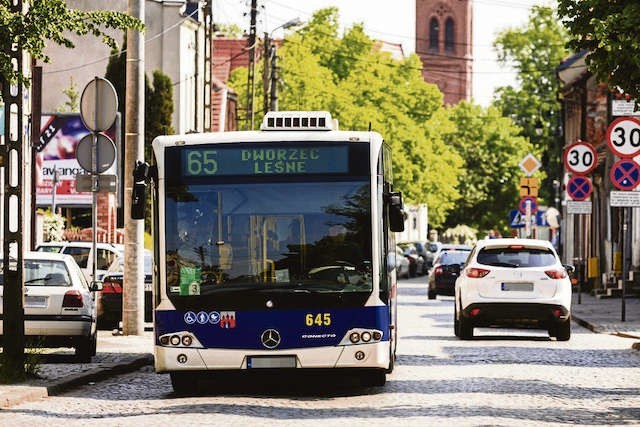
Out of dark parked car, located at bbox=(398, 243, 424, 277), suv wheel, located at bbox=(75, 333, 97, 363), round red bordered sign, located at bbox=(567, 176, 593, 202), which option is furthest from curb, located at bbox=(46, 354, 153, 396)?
dark parked car, located at bbox=(398, 243, 424, 277)

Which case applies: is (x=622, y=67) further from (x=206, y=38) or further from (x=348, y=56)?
(x=348, y=56)

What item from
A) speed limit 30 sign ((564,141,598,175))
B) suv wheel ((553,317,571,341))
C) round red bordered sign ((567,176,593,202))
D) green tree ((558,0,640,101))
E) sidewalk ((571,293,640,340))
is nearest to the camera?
green tree ((558,0,640,101))

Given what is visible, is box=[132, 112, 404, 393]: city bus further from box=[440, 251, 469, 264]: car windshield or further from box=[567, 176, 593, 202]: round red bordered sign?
box=[440, 251, 469, 264]: car windshield

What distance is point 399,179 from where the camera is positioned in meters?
84.8

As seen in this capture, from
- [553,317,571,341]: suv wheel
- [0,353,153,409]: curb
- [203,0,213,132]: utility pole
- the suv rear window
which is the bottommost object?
[553,317,571,341]: suv wheel

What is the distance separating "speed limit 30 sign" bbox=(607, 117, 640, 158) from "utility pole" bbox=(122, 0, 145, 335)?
6.97 meters

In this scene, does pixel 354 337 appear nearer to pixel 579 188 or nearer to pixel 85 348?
pixel 85 348

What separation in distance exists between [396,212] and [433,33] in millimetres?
149153

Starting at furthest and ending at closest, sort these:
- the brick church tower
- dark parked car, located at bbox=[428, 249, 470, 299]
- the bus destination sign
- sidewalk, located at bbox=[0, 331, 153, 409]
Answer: the brick church tower → dark parked car, located at bbox=[428, 249, 470, 299] → the bus destination sign → sidewalk, located at bbox=[0, 331, 153, 409]

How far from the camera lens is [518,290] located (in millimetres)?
25656

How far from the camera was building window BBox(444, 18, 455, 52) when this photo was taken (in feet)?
532

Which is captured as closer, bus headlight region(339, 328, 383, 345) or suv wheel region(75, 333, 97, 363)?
bus headlight region(339, 328, 383, 345)

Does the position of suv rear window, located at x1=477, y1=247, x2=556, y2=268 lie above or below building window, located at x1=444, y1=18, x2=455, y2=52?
below

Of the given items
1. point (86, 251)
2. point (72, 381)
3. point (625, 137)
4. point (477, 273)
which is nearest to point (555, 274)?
point (477, 273)
